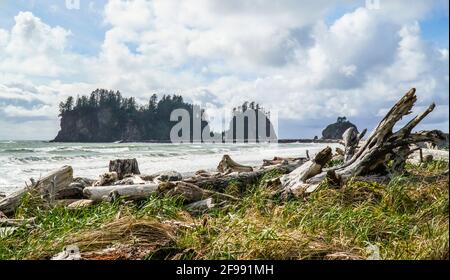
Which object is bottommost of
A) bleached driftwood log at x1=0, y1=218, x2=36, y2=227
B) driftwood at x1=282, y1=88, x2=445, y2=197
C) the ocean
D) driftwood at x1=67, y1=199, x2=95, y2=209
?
the ocean

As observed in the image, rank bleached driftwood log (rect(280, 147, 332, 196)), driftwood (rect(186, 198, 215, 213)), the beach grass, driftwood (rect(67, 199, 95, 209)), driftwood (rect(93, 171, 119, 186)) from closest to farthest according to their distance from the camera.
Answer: the beach grass → driftwood (rect(67, 199, 95, 209)) → driftwood (rect(186, 198, 215, 213)) → bleached driftwood log (rect(280, 147, 332, 196)) → driftwood (rect(93, 171, 119, 186))

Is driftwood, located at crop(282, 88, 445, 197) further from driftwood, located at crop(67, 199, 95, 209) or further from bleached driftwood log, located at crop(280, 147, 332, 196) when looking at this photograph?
driftwood, located at crop(67, 199, 95, 209)

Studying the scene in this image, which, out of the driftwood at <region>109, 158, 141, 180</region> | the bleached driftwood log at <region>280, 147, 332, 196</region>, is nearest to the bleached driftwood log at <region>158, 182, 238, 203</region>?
the bleached driftwood log at <region>280, 147, 332, 196</region>

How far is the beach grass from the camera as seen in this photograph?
11.6 feet

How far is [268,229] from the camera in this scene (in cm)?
378

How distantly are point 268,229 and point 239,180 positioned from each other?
3556 millimetres

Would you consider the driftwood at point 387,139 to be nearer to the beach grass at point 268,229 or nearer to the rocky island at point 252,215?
the rocky island at point 252,215

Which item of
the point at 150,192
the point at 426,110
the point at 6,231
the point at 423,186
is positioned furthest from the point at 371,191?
the point at 6,231

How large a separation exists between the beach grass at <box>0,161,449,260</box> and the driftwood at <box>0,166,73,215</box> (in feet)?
0.66

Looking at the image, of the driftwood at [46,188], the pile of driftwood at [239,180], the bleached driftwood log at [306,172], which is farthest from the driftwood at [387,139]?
the driftwood at [46,188]

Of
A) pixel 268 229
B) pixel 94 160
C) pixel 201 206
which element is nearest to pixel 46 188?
pixel 201 206

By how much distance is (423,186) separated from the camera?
6098mm
